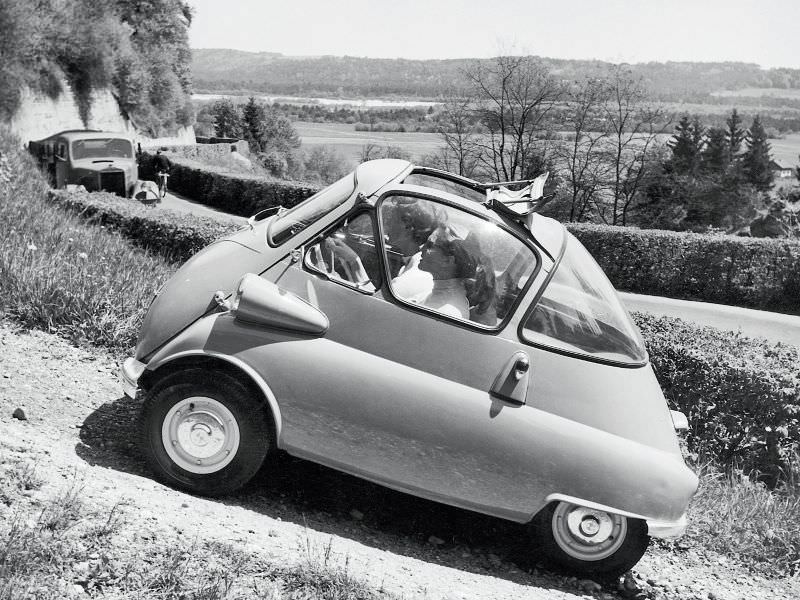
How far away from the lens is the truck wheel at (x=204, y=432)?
14.3 ft

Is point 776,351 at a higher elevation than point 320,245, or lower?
lower

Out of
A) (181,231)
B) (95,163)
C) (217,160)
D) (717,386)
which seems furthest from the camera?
(217,160)

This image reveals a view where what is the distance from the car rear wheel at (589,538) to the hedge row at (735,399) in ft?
8.05

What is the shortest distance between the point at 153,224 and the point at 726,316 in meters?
12.4

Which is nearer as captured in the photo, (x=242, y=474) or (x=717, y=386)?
(x=242, y=474)

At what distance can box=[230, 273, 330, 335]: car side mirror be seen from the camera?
4.34m

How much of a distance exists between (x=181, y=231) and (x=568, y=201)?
158 ft

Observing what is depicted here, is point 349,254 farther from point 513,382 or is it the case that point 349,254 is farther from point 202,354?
point 513,382

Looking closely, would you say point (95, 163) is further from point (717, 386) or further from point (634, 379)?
point (634, 379)

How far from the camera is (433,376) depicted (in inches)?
169

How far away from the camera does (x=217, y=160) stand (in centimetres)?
5000

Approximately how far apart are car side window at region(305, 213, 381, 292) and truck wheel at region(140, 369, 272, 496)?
0.77 meters

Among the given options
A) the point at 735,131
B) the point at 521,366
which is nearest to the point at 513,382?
the point at 521,366

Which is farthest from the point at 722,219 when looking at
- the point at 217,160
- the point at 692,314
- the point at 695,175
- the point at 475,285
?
the point at 475,285
